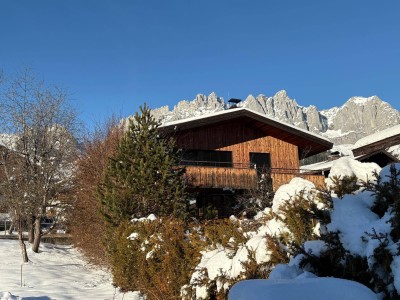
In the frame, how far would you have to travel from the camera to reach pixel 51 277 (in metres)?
14.2

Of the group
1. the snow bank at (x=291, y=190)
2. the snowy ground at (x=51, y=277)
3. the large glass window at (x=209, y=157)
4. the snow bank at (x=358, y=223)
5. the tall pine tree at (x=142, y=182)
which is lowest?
the snowy ground at (x=51, y=277)

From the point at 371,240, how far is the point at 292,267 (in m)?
0.71

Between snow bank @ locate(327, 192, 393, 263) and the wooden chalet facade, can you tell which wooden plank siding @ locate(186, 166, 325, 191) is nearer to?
the wooden chalet facade

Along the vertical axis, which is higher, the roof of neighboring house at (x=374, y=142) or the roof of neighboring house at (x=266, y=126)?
the roof of neighboring house at (x=266, y=126)

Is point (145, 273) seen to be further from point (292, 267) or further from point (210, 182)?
point (210, 182)

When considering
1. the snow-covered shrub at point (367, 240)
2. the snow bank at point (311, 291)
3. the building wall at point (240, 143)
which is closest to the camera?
the snow bank at point (311, 291)

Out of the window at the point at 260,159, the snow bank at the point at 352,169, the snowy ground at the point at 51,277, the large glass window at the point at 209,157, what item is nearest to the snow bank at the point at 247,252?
the snow bank at the point at 352,169

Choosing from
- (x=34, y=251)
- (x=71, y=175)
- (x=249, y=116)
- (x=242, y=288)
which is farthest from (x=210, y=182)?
(x=242, y=288)

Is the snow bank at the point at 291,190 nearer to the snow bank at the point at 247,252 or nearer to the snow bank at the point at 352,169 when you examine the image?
the snow bank at the point at 247,252

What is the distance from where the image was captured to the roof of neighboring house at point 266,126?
2211 cm

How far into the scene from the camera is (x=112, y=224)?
1274cm

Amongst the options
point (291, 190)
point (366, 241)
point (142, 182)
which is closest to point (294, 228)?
point (291, 190)

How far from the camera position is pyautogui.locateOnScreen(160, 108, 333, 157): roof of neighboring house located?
2211 cm

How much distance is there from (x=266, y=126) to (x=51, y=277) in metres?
15.6
